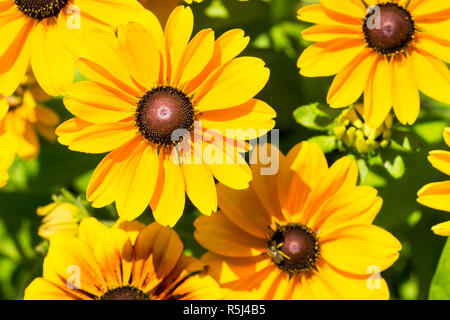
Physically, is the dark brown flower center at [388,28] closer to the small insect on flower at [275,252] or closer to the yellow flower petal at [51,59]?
the small insect on flower at [275,252]

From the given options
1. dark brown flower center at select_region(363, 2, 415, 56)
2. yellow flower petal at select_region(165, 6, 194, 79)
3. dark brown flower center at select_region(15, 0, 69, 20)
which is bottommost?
yellow flower petal at select_region(165, 6, 194, 79)

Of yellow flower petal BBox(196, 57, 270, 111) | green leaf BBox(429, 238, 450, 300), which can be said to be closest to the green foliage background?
green leaf BBox(429, 238, 450, 300)

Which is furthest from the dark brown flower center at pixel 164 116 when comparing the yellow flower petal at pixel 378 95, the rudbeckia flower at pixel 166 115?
the yellow flower petal at pixel 378 95

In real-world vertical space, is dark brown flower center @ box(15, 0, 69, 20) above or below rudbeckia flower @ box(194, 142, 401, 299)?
above

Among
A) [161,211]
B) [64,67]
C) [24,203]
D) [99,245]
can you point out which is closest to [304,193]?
[161,211]

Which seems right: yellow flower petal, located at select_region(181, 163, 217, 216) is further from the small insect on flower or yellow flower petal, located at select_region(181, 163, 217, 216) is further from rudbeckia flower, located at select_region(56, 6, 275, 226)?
the small insect on flower

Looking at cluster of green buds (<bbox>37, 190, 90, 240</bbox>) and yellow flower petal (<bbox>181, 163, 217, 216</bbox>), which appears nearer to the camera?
yellow flower petal (<bbox>181, 163, 217, 216</bbox>)

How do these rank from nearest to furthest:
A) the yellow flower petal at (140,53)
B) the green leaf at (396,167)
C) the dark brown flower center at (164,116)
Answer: the yellow flower petal at (140,53)
the dark brown flower center at (164,116)
the green leaf at (396,167)
